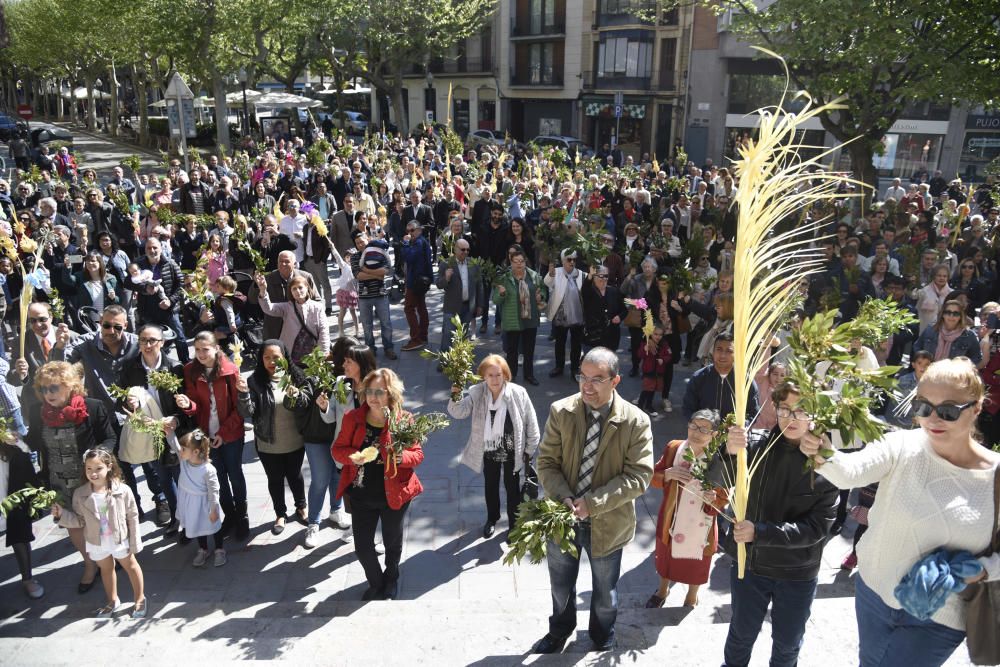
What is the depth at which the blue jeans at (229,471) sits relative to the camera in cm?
557

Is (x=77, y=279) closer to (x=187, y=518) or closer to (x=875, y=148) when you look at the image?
(x=187, y=518)

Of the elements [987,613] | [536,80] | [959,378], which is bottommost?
[987,613]

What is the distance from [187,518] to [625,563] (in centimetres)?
Answer: 319

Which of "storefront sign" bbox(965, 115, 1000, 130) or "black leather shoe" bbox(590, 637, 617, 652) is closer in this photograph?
"black leather shoe" bbox(590, 637, 617, 652)

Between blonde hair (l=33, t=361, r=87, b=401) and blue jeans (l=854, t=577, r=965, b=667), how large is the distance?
484cm

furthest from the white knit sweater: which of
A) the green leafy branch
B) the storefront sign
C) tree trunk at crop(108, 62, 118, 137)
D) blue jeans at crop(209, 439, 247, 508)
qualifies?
tree trunk at crop(108, 62, 118, 137)

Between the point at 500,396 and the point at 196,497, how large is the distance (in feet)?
7.49

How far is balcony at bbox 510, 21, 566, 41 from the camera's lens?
1607 inches

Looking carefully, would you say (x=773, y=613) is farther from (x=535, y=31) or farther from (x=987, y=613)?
(x=535, y=31)

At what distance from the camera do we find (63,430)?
497 centimetres

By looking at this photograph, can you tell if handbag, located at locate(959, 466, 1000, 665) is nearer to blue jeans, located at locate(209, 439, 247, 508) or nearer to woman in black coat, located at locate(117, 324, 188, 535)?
blue jeans, located at locate(209, 439, 247, 508)

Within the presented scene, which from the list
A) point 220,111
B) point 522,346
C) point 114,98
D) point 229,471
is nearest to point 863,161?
point 522,346

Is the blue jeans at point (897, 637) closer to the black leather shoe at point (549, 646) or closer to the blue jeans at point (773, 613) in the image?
the blue jeans at point (773, 613)

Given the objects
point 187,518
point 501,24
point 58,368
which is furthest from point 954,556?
point 501,24
